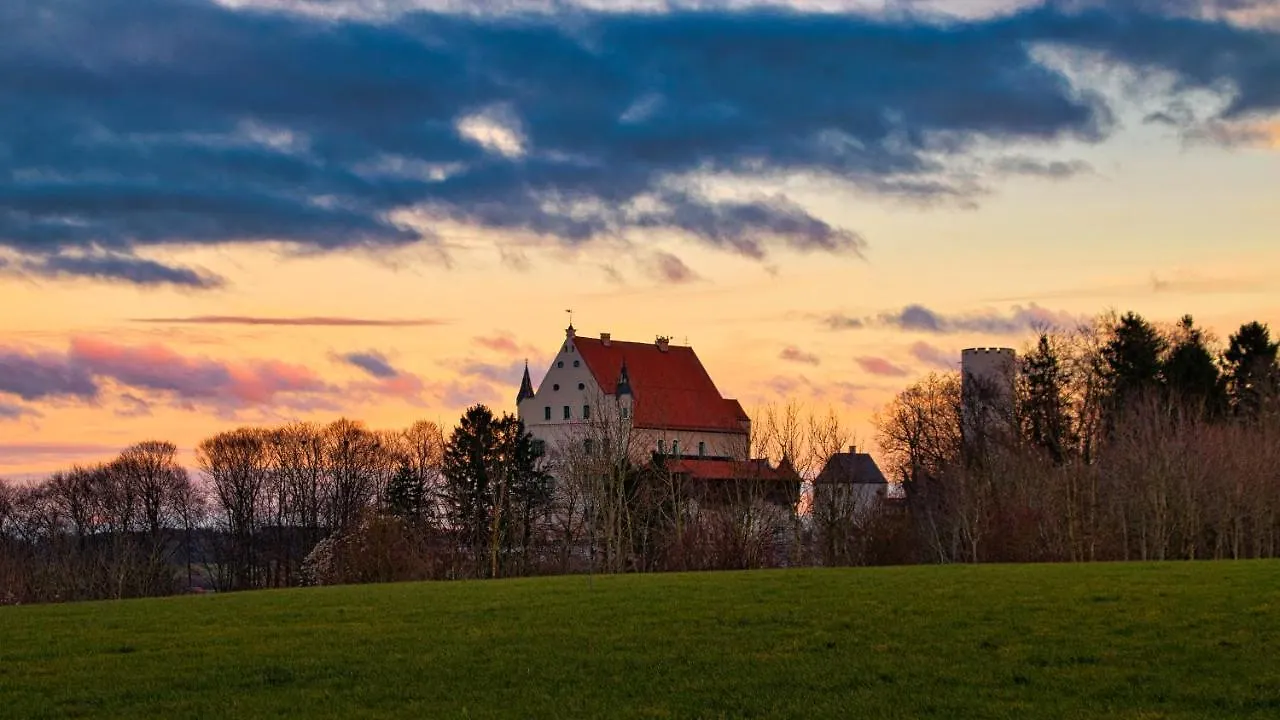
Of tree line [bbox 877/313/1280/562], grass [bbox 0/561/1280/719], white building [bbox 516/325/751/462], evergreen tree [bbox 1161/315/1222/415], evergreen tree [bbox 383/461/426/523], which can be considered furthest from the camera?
white building [bbox 516/325/751/462]

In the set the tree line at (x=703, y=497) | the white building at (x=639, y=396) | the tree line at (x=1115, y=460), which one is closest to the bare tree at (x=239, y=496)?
the tree line at (x=703, y=497)

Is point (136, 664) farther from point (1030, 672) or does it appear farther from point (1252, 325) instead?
point (1252, 325)

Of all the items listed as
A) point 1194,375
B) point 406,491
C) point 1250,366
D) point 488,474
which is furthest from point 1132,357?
point 406,491

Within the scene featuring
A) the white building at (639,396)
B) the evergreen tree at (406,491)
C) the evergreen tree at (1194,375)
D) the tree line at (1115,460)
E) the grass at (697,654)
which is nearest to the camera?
the grass at (697,654)

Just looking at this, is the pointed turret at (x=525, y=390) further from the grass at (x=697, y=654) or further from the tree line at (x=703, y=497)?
the grass at (x=697, y=654)

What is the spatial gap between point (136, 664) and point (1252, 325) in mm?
86488

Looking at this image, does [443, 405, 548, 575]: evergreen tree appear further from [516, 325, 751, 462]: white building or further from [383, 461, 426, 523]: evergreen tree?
[516, 325, 751, 462]: white building

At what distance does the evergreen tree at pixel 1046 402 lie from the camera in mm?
82500

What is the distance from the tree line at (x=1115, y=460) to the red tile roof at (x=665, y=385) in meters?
31.9

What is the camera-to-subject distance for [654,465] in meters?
75.8

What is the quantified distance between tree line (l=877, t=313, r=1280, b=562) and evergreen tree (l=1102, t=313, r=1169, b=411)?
9 centimetres

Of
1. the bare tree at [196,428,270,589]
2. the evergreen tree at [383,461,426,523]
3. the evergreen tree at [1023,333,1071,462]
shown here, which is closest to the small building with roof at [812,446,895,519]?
the evergreen tree at [1023,333,1071,462]

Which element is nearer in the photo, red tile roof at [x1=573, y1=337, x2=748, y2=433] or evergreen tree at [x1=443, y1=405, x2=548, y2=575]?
evergreen tree at [x1=443, y1=405, x2=548, y2=575]

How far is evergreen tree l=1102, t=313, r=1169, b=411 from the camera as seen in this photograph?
83.4m
